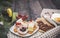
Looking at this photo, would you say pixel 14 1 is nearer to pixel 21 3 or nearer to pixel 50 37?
pixel 21 3

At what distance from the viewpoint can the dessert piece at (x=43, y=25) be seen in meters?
1.62

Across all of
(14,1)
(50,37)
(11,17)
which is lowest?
(50,37)

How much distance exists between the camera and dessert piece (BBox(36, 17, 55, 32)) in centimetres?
162

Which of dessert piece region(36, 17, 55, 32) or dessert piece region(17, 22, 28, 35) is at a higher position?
dessert piece region(36, 17, 55, 32)

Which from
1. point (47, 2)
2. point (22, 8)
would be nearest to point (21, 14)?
point (22, 8)

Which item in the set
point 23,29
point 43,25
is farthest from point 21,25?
point 43,25

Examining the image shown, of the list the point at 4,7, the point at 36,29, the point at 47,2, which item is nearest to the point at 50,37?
the point at 36,29

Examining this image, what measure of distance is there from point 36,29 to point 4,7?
0.25 m

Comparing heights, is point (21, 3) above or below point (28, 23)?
above

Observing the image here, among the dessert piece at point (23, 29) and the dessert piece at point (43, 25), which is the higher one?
the dessert piece at point (43, 25)

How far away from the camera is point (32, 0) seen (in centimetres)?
167

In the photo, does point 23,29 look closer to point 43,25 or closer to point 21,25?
point 21,25

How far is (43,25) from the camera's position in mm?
1635

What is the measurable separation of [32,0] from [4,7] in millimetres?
199
